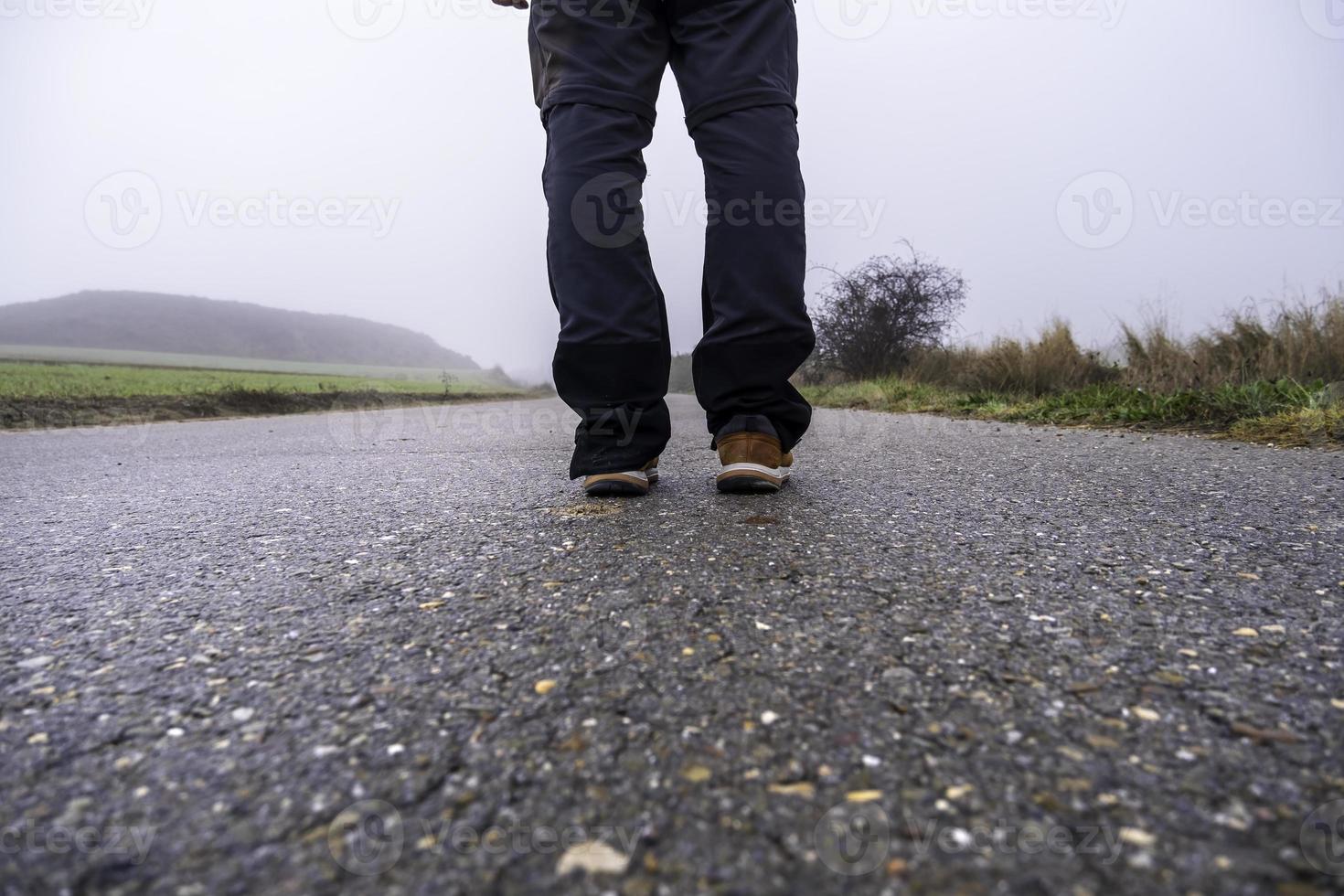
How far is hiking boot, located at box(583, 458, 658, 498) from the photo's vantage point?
173 cm

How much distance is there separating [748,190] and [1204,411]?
3.10 meters

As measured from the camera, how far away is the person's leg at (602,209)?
1.65 m

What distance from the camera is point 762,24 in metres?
1.71

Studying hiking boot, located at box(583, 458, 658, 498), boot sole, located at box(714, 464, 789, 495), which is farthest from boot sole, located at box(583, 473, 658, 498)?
boot sole, located at box(714, 464, 789, 495)

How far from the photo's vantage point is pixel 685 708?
26.0 inches

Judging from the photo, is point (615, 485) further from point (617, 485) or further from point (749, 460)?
point (749, 460)

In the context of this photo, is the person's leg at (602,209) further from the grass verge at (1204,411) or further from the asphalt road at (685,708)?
the grass verge at (1204,411)

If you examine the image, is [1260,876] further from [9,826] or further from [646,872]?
[9,826]

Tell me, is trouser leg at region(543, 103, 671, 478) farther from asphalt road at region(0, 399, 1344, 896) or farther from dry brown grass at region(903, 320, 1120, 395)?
dry brown grass at region(903, 320, 1120, 395)

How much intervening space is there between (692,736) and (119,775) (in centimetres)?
48

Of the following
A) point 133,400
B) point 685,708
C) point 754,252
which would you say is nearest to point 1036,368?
point 754,252

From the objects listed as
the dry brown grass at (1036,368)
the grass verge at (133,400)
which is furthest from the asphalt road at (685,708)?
the grass verge at (133,400)

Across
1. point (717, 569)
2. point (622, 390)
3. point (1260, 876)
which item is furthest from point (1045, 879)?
point (622, 390)

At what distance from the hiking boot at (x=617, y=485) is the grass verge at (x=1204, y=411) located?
2650 mm
